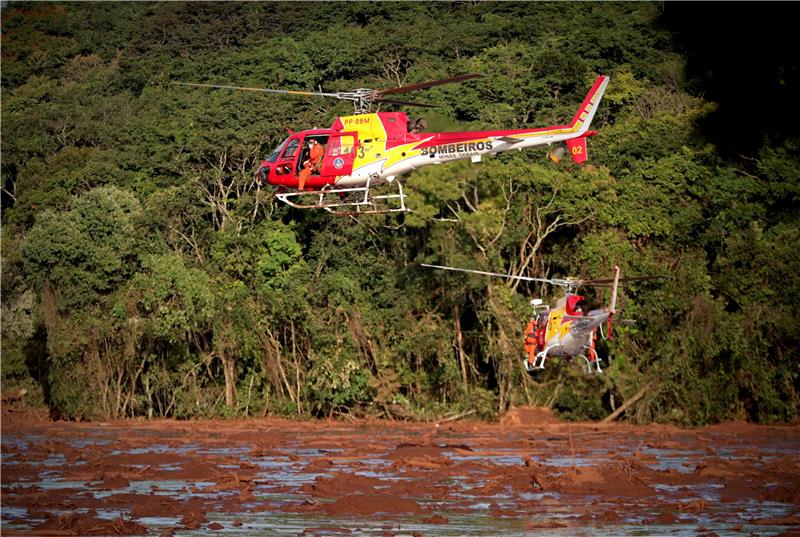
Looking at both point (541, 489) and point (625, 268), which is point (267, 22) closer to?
point (625, 268)

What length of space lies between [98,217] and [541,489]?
19.5 meters

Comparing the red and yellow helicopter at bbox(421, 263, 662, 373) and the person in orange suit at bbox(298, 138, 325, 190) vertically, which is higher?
the person in orange suit at bbox(298, 138, 325, 190)

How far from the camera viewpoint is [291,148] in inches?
753

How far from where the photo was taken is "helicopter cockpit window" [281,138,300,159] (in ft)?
62.5

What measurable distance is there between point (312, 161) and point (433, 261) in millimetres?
13683

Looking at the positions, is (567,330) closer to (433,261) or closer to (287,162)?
(287,162)

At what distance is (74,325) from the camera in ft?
107

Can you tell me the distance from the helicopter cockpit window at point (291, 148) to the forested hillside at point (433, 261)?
1219 centimetres

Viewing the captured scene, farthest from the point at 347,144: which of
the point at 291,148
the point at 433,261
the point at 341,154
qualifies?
the point at 433,261

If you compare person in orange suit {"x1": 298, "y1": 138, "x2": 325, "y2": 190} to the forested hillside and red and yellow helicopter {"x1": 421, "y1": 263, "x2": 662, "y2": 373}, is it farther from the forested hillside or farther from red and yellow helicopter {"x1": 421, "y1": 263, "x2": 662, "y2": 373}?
the forested hillside

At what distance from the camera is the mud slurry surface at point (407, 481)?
608 inches

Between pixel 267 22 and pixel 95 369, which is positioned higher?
pixel 267 22

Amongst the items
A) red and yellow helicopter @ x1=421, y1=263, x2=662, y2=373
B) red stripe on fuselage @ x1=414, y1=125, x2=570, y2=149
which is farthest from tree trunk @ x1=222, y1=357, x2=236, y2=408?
red stripe on fuselage @ x1=414, y1=125, x2=570, y2=149

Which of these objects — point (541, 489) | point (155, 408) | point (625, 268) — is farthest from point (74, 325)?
point (541, 489)
